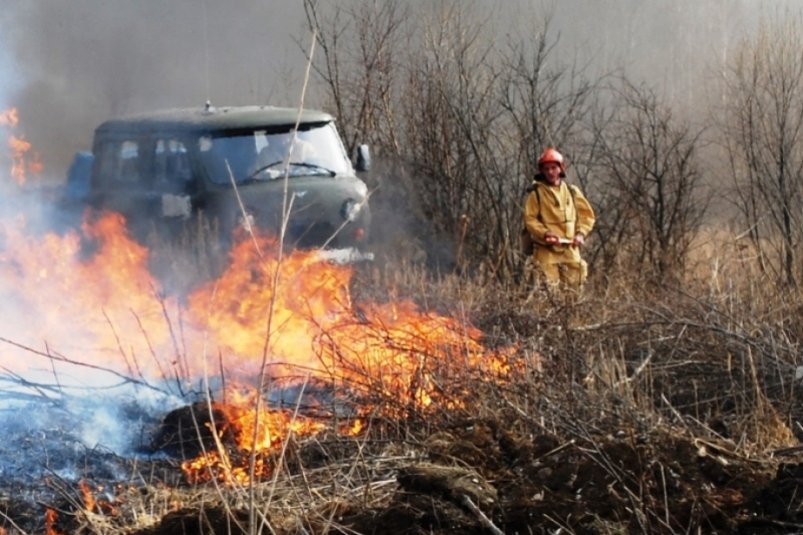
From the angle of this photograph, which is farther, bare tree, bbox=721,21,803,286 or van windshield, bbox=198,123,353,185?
bare tree, bbox=721,21,803,286

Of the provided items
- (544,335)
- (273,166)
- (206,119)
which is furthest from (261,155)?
(544,335)

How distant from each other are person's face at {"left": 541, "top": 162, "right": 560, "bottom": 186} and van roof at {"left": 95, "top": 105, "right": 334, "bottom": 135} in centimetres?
224

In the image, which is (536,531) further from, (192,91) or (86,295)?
(192,91)

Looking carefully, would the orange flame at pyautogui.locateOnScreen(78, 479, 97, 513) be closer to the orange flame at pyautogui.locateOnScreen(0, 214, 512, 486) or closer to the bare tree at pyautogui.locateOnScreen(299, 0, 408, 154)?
the orange flame at pyautogui.locateOnScreen(0, 214, 512, 486)

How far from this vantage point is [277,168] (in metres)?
9.95

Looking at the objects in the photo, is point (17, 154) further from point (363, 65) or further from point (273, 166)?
point (363, 65)

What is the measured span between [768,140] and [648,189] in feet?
4.50

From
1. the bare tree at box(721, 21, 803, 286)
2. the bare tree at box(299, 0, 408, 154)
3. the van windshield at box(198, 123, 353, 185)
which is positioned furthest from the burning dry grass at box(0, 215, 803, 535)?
the bare tree at box(299, 0, 408, 154)

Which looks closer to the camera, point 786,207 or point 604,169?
point 786,207

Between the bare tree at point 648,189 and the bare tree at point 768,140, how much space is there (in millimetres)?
494

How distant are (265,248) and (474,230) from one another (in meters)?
4.42

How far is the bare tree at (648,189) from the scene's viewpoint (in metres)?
12.3

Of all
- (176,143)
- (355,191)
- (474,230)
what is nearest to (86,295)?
(176,143)

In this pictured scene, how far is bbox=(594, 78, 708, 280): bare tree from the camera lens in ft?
40.4
